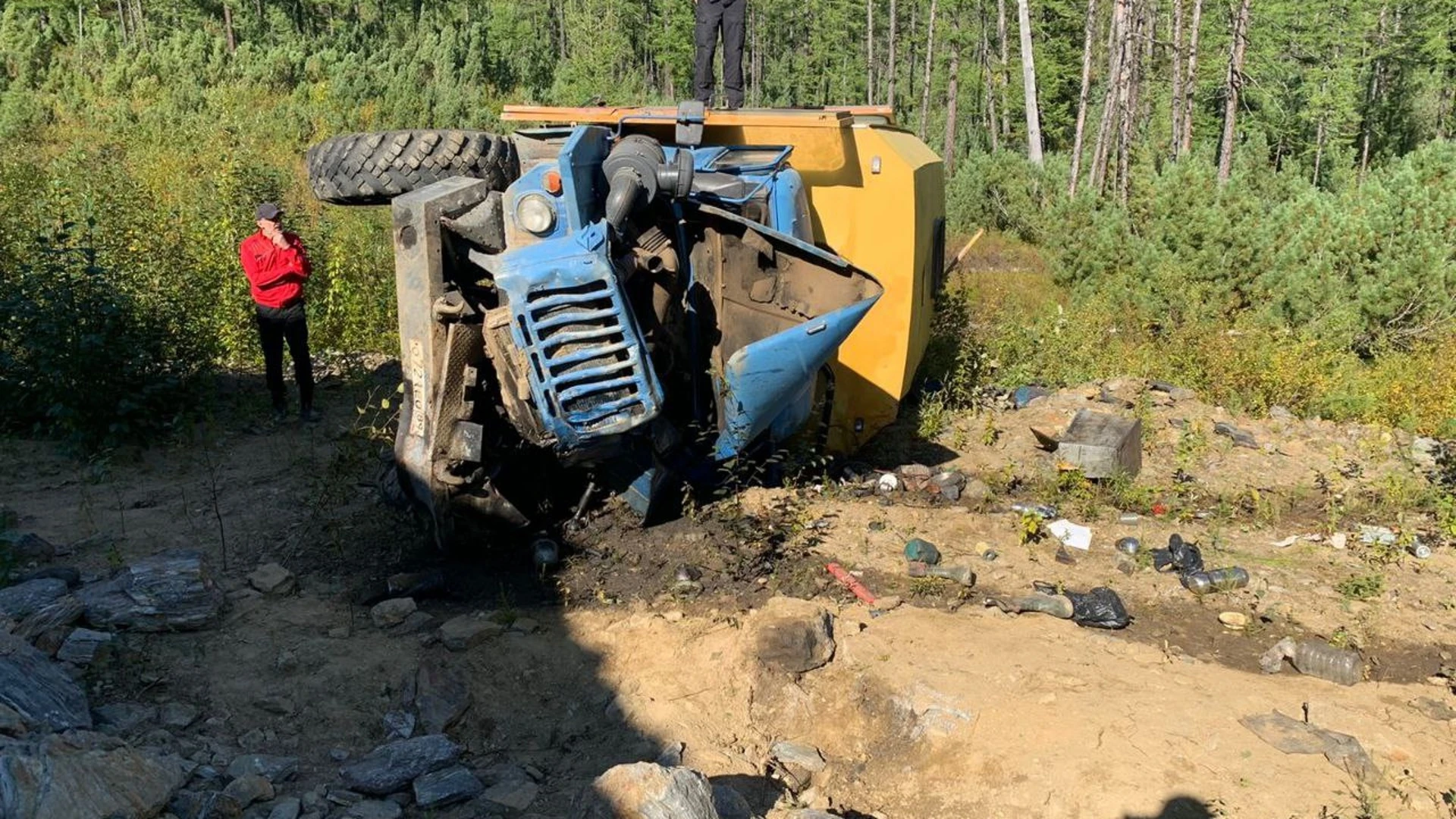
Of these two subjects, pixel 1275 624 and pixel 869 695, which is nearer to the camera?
pixel 869 695

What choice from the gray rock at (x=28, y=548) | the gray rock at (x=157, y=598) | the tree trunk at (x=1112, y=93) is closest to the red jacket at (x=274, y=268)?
the gray rock at (x=28, y=548)

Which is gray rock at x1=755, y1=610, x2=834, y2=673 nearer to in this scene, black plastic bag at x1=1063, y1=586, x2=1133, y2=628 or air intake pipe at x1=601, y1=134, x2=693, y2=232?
black plastic bag at x1=1063, y1=586, x2=1133, y2=628

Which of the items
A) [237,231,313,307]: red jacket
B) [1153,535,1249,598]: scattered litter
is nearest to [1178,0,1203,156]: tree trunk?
[1153,535,1249,598]: scattered litter

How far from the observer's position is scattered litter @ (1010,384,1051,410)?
28.6ft

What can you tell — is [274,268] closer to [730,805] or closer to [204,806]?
[204,806]

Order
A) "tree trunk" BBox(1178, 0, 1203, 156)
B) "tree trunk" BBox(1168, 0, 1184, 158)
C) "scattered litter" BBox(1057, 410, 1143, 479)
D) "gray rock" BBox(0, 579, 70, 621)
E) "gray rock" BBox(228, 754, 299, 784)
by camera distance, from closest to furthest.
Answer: "gray rock" BBox(228, 754, 299, 784) < "gray rock" BBox(0, 579, 70, 621) < "scattered litter" BBox(1057, 410, 1143, 479) < "tree trunk" BBox(1178, 0, 1203, 156) < "tree trunk" BBox(1168, 0, 1184, 158)

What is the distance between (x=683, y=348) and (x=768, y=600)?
132 cm

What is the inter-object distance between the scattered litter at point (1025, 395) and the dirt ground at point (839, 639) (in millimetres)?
1662

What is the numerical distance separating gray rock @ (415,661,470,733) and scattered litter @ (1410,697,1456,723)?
3.96m

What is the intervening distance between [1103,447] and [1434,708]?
2.64 m

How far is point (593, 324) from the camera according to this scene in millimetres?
4477

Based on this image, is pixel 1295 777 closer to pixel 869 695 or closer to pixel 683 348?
pixel 869 695

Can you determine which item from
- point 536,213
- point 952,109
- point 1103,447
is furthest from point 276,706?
point 952,109

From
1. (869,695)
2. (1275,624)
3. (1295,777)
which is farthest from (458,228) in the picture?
(1275,624)
